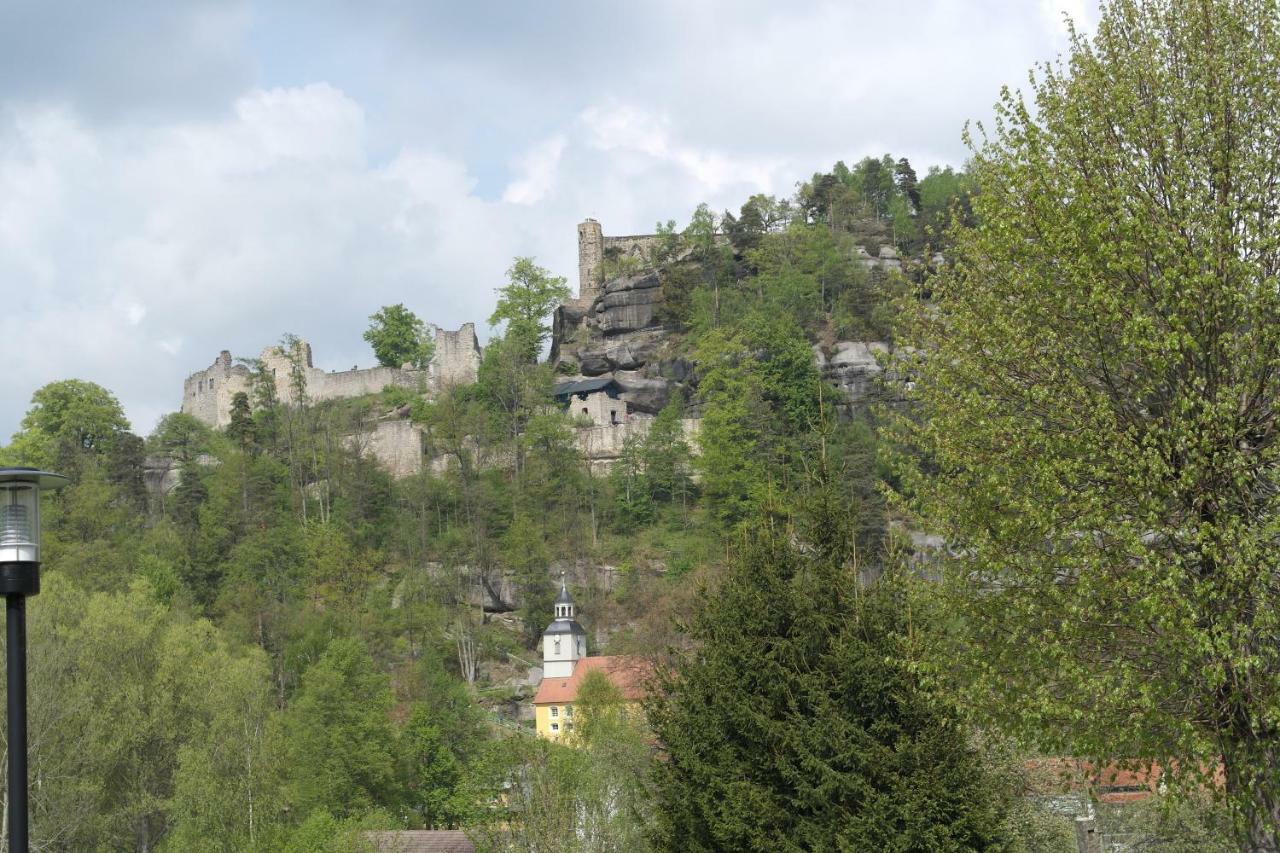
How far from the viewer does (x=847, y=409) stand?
71.4 meters

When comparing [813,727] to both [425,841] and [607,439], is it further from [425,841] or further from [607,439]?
[607,439]

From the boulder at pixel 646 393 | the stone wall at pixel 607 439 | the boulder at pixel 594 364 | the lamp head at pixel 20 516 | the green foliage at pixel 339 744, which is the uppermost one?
the boulder at pixel 594 364

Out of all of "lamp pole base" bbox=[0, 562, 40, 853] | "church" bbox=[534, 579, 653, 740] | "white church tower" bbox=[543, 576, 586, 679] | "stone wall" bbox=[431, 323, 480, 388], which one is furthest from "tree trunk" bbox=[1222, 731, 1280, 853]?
A: "stone wall" bbox=[431, 323, 480, 388]

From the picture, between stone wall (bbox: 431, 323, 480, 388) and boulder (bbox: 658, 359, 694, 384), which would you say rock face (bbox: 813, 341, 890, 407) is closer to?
boulder (bbox: 658, 359, 694, 384)

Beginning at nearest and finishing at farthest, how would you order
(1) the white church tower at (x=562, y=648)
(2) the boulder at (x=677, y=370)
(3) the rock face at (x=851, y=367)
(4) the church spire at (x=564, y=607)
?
(1) the white church tower at (x=562, y=648) < (4) the church spire at (x=564, y=607) < (3) the rock face at (x=851, y=367) < (2) the boulder at (x=677, y=370)

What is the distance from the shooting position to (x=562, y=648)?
59.6m

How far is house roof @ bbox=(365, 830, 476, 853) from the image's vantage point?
3597 centimetres

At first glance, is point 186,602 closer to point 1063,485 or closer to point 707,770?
point 707,770

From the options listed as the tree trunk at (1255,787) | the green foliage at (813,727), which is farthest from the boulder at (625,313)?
the tree trunk at (1255,787)

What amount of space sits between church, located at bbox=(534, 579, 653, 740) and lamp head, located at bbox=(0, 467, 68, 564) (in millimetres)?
40766

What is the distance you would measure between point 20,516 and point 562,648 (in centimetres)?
5200

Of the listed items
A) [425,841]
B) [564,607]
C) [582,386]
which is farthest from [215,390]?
[425,841]

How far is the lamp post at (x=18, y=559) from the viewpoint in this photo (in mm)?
7930

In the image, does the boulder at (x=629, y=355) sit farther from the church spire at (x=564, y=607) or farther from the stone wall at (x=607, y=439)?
the church spire at (x=564, y=607)
